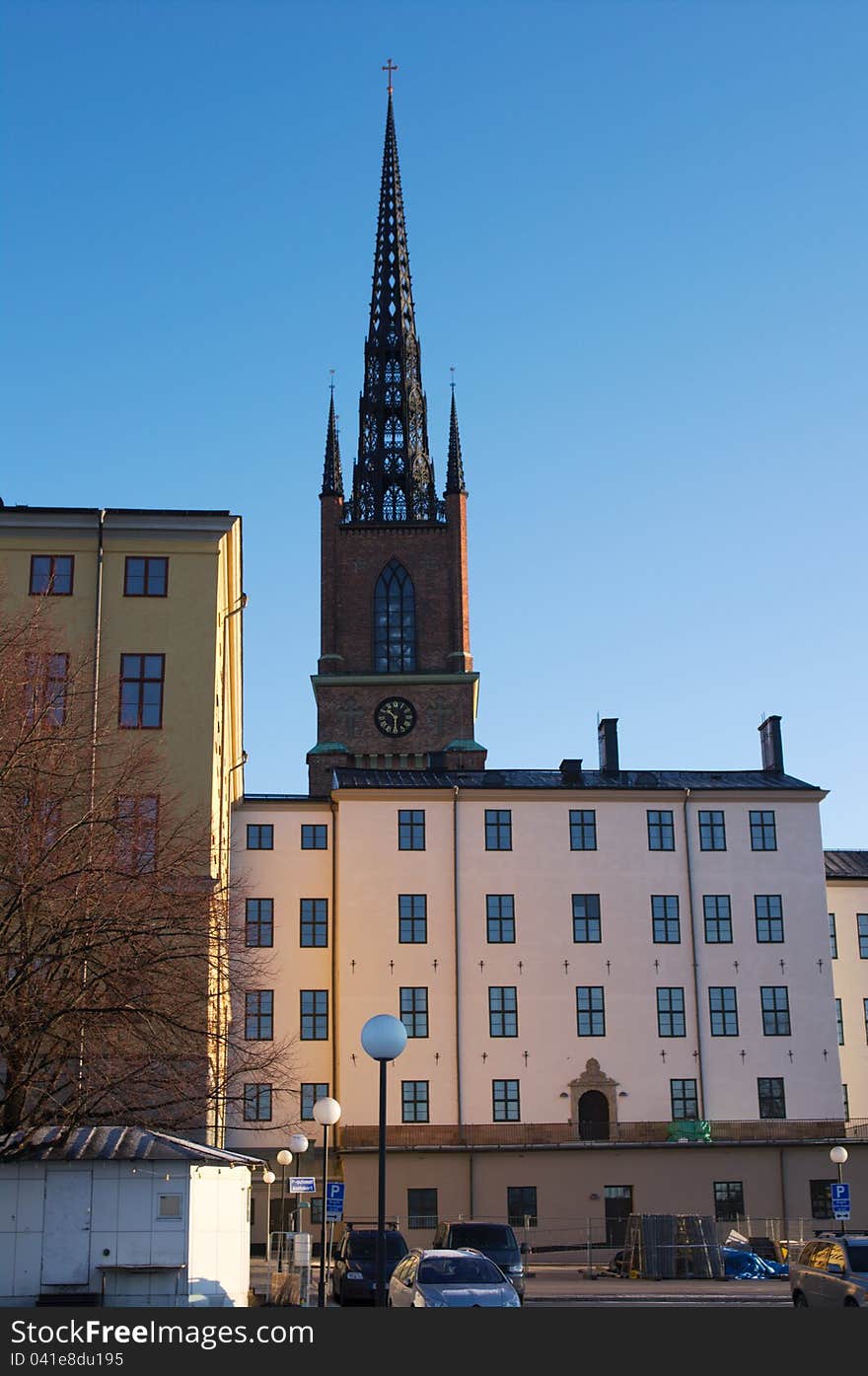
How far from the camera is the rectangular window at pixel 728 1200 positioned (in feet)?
184

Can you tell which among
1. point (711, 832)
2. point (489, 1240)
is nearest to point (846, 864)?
point (711, 832)

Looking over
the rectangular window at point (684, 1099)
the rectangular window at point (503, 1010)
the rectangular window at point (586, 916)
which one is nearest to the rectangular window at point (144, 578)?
the rectangular window at point (503, 1010)

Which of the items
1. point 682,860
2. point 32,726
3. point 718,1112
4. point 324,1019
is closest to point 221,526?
point 32,726

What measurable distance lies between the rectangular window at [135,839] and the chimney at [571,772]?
2770 centimetres

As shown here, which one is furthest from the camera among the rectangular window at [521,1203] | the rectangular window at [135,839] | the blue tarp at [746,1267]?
the rectangular window at [521,1203]

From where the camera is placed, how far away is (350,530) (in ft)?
319

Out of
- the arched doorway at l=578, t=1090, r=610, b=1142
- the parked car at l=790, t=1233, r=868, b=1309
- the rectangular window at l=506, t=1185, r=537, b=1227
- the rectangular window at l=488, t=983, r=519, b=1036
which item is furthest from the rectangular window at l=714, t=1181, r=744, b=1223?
the parked car at l=790, t=1233, r=868, b=1309

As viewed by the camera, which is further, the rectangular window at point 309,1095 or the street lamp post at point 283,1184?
the rectangular window at point 309,1095

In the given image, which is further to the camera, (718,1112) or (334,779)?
(334,779)

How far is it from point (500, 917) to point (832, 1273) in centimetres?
3627

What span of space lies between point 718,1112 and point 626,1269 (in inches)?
615

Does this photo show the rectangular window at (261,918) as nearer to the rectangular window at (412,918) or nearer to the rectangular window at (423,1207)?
the rectangular window at (412,918)
